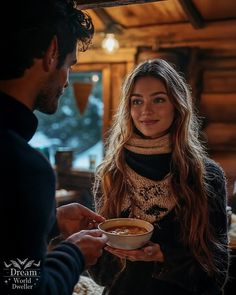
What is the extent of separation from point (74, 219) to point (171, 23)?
138 inches

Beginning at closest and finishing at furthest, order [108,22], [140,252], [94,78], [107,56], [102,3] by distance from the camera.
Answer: [140,252], [102,3], [108,22], [107,56], [94,78]

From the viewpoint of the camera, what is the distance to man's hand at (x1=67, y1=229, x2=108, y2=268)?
125cm

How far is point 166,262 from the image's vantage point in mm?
1731

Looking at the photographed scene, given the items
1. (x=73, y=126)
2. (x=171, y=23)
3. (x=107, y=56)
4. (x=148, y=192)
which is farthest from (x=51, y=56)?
(x=73, y=126)

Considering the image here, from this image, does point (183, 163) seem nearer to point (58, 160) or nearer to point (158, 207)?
point (158, 207)

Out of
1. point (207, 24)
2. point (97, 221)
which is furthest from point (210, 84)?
point (97, 221)

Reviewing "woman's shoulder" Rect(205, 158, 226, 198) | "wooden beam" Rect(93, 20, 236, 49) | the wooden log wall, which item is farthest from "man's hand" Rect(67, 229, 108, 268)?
"wooden beam" Rect(93, 20, 236, 49)

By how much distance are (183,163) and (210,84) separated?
9.55ft

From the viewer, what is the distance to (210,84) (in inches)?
181

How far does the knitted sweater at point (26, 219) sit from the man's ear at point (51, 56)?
245mm

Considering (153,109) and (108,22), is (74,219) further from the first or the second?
(108,22)

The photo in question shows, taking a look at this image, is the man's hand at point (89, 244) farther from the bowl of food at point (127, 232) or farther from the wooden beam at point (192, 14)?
the wooden beam at point (192, 14)

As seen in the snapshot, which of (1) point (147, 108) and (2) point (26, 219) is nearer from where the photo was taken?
(2) point (26, 219)

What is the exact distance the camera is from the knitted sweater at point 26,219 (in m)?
0.98
